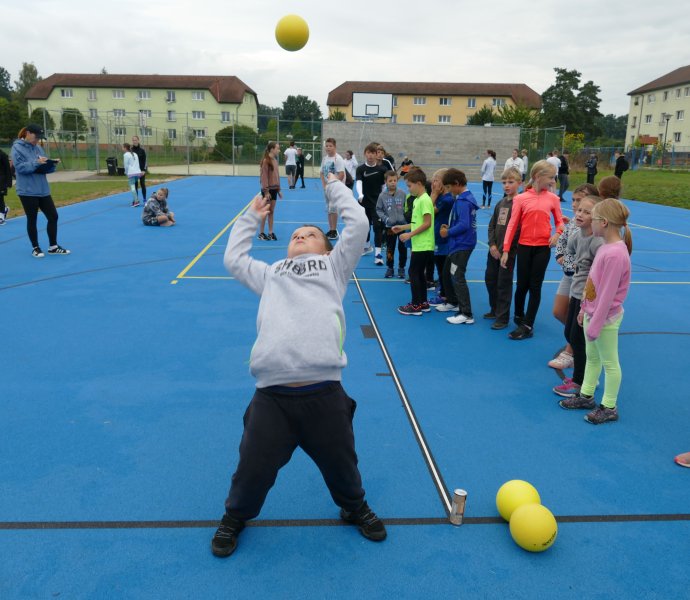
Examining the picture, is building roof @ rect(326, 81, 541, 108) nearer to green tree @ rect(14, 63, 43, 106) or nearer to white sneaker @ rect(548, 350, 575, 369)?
green tree @ rect(14, 63, 43, 106)

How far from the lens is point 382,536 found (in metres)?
2.89

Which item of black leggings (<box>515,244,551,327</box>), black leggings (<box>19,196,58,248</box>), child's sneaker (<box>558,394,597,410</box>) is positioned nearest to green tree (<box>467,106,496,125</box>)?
black leggings (<box>19,196,58,248</box>)

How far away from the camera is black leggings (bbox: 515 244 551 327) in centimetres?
600

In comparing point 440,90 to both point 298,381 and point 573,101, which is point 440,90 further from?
point 298,381

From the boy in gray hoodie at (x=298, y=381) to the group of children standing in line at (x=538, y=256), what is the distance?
2.19 metres

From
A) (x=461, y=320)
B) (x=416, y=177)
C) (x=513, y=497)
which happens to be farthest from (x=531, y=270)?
(x=513, y=497)

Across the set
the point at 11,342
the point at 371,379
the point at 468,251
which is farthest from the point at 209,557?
the point at 468,251

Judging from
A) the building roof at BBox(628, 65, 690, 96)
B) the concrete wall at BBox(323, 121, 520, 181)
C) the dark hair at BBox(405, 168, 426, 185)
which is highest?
the building roof at BBox(628, 65, 690, 96)

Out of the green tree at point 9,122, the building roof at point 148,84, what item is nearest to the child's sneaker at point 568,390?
the green tree at point 9,122

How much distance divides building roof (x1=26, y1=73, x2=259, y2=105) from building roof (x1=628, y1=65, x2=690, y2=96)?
54.0m

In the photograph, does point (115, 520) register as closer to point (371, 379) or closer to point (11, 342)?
point (371, 379)

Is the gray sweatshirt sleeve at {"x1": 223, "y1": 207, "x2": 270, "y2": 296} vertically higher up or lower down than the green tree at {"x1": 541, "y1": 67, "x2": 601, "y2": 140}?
lower down

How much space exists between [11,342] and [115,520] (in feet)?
11.6

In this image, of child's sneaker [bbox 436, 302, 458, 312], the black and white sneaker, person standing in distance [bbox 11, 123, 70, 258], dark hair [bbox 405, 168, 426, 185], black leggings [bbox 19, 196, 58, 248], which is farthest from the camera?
the black and white sneaker
